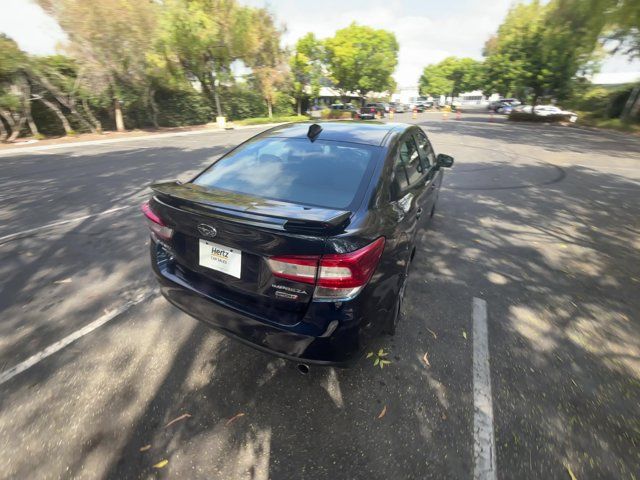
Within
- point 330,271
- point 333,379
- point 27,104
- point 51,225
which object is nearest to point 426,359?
point 333,379

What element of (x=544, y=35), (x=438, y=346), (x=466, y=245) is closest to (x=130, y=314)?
(x=438, y=346)

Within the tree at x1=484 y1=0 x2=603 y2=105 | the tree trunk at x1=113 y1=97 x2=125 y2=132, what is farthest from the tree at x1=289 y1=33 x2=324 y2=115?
the tree at x1=484 y1=0 x2=603 y2=105

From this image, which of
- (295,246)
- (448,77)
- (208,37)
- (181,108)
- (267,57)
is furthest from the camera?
(448,77)

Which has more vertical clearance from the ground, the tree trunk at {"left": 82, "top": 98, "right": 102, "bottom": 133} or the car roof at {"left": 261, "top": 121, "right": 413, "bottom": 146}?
the car roof at {"left": 261, "top": 121, "right": 413, "bottom": 146}

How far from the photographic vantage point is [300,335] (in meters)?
1.87

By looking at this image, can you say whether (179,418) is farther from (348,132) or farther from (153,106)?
(153,106)

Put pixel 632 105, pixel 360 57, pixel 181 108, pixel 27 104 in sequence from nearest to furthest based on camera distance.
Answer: pixel 27 104, pixel 632 105, pixel 181 108, pixel 360 57

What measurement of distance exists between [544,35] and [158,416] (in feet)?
112

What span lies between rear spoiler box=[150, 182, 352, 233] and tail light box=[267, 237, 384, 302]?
0.16 metres

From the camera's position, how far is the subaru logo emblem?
1.93 metres

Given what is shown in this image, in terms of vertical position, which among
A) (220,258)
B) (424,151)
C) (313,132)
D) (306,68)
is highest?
(306,68)

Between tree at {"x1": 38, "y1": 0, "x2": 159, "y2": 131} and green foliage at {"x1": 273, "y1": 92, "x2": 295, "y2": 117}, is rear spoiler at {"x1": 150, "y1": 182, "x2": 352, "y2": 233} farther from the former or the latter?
green foliage at {"x1": 273, "y1": 92, "x2": 295, "y2": 117}

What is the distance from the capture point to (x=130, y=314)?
3027 millimetres

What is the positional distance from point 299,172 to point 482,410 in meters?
2.10
